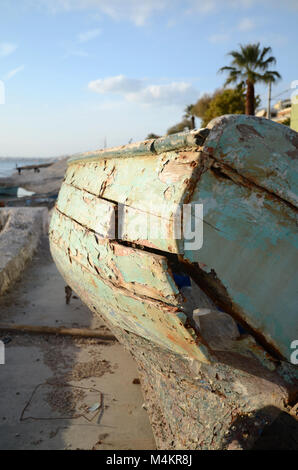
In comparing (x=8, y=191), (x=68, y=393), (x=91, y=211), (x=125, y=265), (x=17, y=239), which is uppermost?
(x=91, y=211)

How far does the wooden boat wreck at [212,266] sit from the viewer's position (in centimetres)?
154

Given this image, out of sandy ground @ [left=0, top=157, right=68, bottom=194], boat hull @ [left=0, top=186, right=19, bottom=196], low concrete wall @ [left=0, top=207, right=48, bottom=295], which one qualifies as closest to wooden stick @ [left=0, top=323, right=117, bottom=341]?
low concrete wall @ [left=0, top=207, right=48, bottom=295]

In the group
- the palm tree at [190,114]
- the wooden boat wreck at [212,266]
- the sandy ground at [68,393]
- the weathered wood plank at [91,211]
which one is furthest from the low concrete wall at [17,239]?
the palm tree at [190,114]

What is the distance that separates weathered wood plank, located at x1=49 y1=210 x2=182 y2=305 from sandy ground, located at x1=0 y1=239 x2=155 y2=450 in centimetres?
113

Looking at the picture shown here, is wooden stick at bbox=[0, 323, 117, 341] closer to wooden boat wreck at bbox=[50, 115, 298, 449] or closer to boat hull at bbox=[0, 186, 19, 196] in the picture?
wooden boat wreck at bbox=[50, 115, 298, 449]

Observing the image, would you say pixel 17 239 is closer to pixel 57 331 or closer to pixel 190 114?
pixel 57 331

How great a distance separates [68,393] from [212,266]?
1970 mm

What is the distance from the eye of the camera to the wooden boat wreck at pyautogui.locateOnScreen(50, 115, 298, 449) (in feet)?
5.04

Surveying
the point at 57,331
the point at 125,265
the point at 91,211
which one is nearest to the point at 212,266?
the point at 125,265

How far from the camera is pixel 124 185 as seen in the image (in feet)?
6.68

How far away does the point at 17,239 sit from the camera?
6.45 m

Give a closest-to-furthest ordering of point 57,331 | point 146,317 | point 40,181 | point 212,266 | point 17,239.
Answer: point 212,266 < point 146,317 < point 57,331 < point 17,239 < point 40,181
